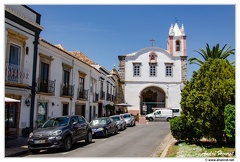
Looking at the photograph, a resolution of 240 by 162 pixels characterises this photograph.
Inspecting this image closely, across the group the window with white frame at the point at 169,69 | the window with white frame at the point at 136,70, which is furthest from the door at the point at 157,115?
the window with white frame at the point at 136,70

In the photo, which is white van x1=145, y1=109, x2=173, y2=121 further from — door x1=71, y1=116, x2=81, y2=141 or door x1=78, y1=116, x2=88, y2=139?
door x1=71, y1=116, x2=81, y2=141

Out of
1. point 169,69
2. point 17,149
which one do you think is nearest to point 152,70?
point 169,69

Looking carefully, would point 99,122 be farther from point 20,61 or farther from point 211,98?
point 211,98

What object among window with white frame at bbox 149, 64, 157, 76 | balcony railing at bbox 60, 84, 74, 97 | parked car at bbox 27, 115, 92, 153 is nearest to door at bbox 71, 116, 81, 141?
parked car at bbox 27, 115, 92, 153

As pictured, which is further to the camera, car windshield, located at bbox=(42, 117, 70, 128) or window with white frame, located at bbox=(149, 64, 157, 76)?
window with white frame, located at bbox=(149, 64, 157, 76)

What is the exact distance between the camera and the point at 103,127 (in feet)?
58.1

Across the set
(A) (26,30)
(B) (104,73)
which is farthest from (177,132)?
(B) (104,73)

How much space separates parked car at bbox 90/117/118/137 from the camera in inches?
688

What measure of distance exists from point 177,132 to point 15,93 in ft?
28.9

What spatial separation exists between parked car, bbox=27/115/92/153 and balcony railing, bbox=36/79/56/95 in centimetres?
505

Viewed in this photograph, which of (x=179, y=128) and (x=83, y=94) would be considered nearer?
(x=179, y=128)

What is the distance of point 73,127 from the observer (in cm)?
1309

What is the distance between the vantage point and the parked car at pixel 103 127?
17.5 meters

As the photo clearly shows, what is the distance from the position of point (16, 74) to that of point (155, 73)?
3371cm
